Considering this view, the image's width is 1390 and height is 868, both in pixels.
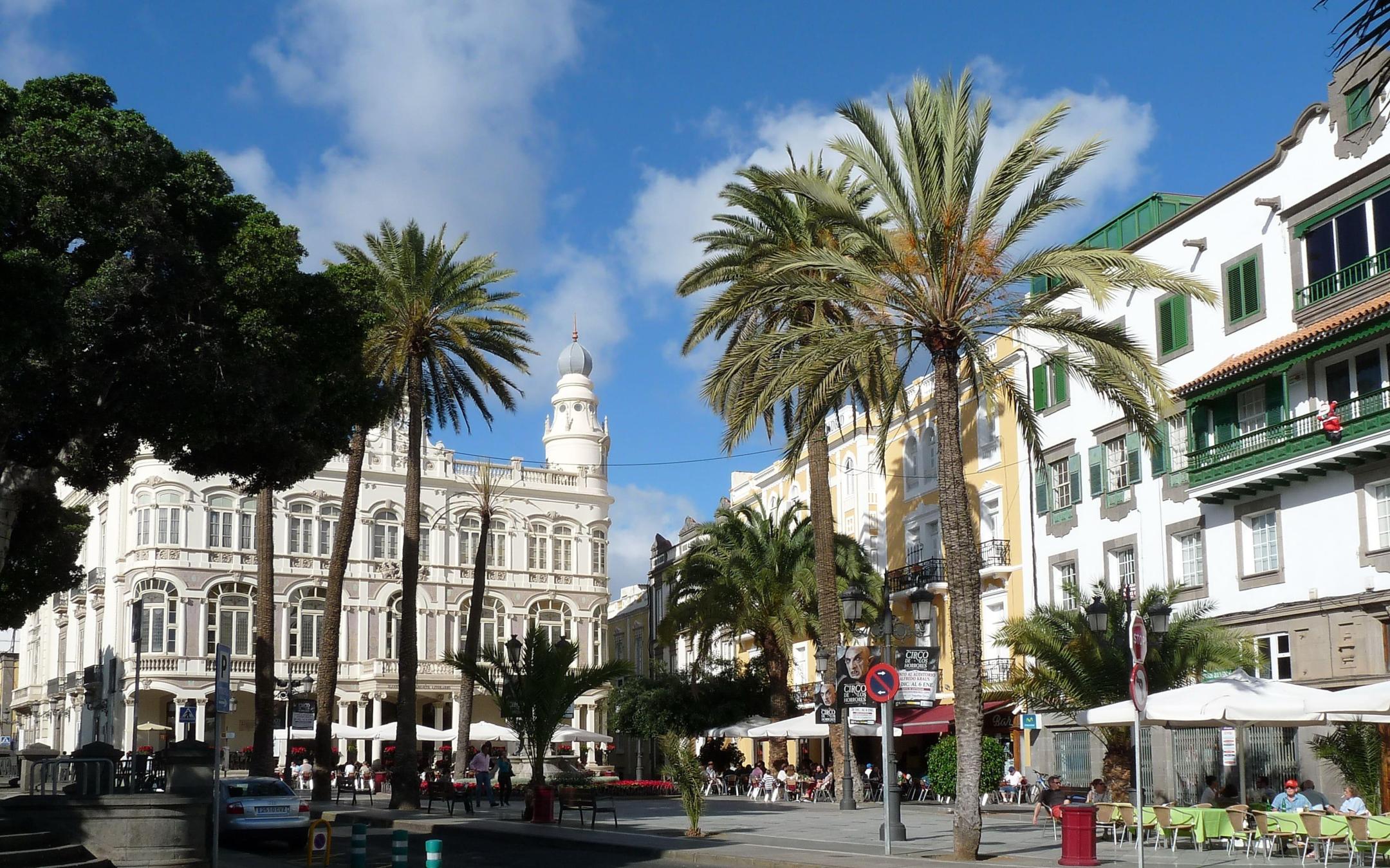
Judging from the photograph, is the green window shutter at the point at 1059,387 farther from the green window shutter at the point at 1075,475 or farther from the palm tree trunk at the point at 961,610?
the palm tree trunk at the point at 961,610

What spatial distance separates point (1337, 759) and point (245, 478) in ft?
60.3

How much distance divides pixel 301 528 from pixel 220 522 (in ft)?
13.0

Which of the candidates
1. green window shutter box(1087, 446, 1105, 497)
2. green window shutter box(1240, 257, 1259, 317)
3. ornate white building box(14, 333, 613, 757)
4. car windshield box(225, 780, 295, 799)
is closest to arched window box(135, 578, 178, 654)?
ornate white building box(14, 333, 613, 757)

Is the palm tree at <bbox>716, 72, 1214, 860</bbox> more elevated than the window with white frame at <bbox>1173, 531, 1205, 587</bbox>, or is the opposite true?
the palm tree at <bbox>716, 72, 1214, 860</bbox>

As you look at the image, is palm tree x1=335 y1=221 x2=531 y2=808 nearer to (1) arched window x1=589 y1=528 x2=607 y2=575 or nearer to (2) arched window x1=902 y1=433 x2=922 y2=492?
(2) arched window x1=902 y1=433 x2=922 y2=492

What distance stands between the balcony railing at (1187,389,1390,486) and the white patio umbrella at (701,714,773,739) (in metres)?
17.8

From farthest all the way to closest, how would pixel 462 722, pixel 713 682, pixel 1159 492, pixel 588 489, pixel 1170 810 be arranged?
pixel 588 489, pixel 713 682, pixel 462 722, pixel 1159 492, pixel 1170 810

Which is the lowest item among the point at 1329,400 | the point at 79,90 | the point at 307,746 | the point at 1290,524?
the point at 307,746

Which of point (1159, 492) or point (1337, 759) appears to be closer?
point (1337, 759)

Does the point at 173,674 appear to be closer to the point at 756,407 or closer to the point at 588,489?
the point at 588,489

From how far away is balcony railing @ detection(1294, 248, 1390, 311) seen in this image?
28.5 m

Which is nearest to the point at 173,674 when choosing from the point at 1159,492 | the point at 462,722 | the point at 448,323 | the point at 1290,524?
the point at 462,722

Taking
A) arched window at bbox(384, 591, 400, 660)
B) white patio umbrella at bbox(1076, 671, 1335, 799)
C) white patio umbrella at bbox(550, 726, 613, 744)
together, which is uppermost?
arched window at bbox(384, 591, 400, 660)

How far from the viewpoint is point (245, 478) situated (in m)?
22.3
